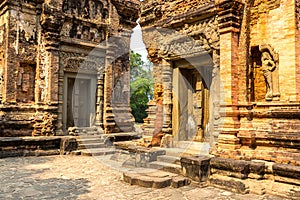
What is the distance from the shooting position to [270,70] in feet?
19.7

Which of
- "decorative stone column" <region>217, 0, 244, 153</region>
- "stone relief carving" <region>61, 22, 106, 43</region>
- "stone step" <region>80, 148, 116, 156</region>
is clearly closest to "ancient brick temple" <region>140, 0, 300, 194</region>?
"decorative stone column" <region>217, 0, 244, 153</region>

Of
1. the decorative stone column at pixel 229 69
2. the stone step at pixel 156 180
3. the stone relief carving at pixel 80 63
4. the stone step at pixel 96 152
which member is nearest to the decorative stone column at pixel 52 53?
the stone relief carving at pixel 80 63

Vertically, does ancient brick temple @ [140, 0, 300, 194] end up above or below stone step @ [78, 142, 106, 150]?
above

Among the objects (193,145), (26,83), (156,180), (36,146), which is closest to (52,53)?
(26,83)

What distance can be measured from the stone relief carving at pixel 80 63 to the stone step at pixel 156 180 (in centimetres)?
711

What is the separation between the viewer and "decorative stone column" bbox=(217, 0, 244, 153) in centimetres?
625

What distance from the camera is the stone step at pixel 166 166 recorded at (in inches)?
259

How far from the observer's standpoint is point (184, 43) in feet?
26.0

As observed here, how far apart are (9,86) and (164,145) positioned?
6502 millimetres

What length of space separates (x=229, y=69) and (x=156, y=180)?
281 centimetres

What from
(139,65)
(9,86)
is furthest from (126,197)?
(139,65)

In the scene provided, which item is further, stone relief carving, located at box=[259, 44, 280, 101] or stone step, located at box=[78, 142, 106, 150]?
stone step, located at box=[78, 142, 106, 150]

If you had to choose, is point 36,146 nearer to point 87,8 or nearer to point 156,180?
point 87,8

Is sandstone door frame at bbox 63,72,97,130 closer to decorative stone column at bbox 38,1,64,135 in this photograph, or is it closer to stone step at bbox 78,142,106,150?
decorative stone column at bbox 38,1,64,135
